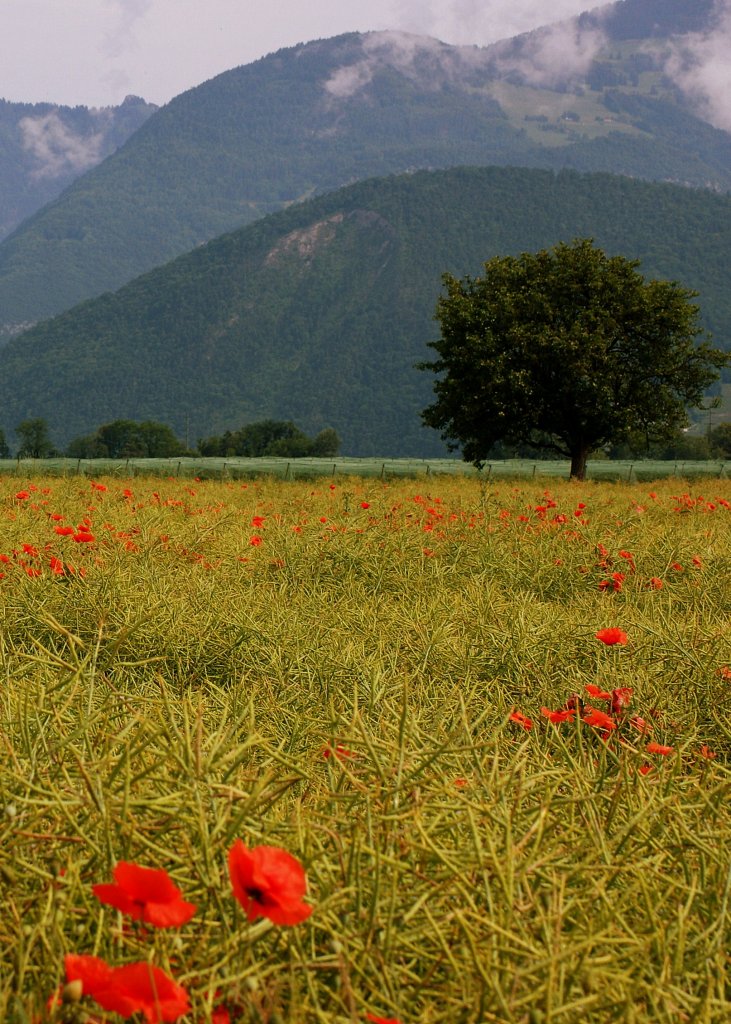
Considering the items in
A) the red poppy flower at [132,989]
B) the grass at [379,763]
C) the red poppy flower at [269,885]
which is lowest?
the grass at [379,763]

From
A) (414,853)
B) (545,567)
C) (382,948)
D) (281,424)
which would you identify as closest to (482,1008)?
(382,948)

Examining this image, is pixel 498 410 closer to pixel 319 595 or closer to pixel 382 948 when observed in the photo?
pixel 319 595

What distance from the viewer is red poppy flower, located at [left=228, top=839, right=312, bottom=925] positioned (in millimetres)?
1064

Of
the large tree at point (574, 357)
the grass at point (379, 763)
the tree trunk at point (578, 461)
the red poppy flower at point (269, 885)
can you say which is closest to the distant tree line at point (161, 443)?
the large tree at point (574, 357)

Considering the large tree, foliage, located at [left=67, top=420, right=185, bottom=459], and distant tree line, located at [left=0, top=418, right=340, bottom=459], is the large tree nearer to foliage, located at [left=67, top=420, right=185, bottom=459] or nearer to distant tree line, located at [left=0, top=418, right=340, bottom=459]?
distant tree line, located at [left=0, top=418, right=340, bottom=459]

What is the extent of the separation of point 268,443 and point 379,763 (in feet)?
370

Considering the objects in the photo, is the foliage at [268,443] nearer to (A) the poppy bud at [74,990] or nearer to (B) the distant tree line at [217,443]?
(B) the distant tree line at [217,443]

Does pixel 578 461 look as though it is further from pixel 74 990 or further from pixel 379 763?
pixel 74 990

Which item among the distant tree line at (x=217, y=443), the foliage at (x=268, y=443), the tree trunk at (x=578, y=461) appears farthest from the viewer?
the foliage at (x=268, y=443)

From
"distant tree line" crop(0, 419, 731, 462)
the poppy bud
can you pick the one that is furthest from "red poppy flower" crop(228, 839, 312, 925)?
"distant tree line" crop(0, 419, 731, 462)

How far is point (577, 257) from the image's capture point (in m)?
30.0

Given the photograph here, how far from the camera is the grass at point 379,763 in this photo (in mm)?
1272

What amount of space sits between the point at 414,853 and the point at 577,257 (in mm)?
30690

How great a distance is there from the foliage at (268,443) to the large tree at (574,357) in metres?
81.0
